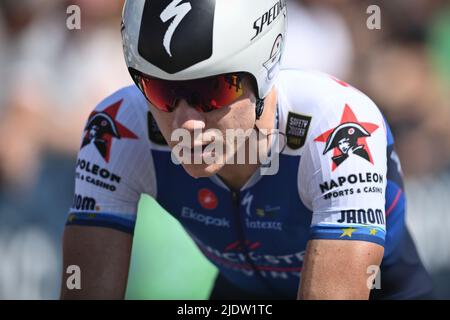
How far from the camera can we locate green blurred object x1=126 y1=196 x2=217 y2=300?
7.40 metres

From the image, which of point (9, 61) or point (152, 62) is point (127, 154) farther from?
point (9, 61)

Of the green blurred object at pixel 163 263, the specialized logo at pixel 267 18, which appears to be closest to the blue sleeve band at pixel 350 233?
the specialized logo at pixel 267 18

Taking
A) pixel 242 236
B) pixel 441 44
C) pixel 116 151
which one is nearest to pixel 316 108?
pixel 242 236

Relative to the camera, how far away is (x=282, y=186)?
4.86m

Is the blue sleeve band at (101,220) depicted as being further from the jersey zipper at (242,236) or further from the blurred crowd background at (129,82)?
the blurred crowd background at (129,82)

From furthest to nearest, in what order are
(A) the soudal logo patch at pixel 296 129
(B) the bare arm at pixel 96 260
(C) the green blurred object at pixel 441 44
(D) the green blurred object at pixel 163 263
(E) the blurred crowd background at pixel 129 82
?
1. (C) the green blurred object at pixel 441 44
2. (E) the blurred crowd background at pixel 129 82
3. (D) the green blurred object at pixel 163 263
4. (B) the bare arm at pixel 96 260
5. (A) the soudal logo patch at pixel 296 129

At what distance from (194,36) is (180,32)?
0.07 meters

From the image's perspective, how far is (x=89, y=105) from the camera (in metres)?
9.20

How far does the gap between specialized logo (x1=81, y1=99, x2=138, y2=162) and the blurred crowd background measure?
273cm

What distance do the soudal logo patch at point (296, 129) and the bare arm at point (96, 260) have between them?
1077 millimetres

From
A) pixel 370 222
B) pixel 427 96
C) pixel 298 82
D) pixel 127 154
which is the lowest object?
pixel 370 222

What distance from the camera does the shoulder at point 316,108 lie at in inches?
180
